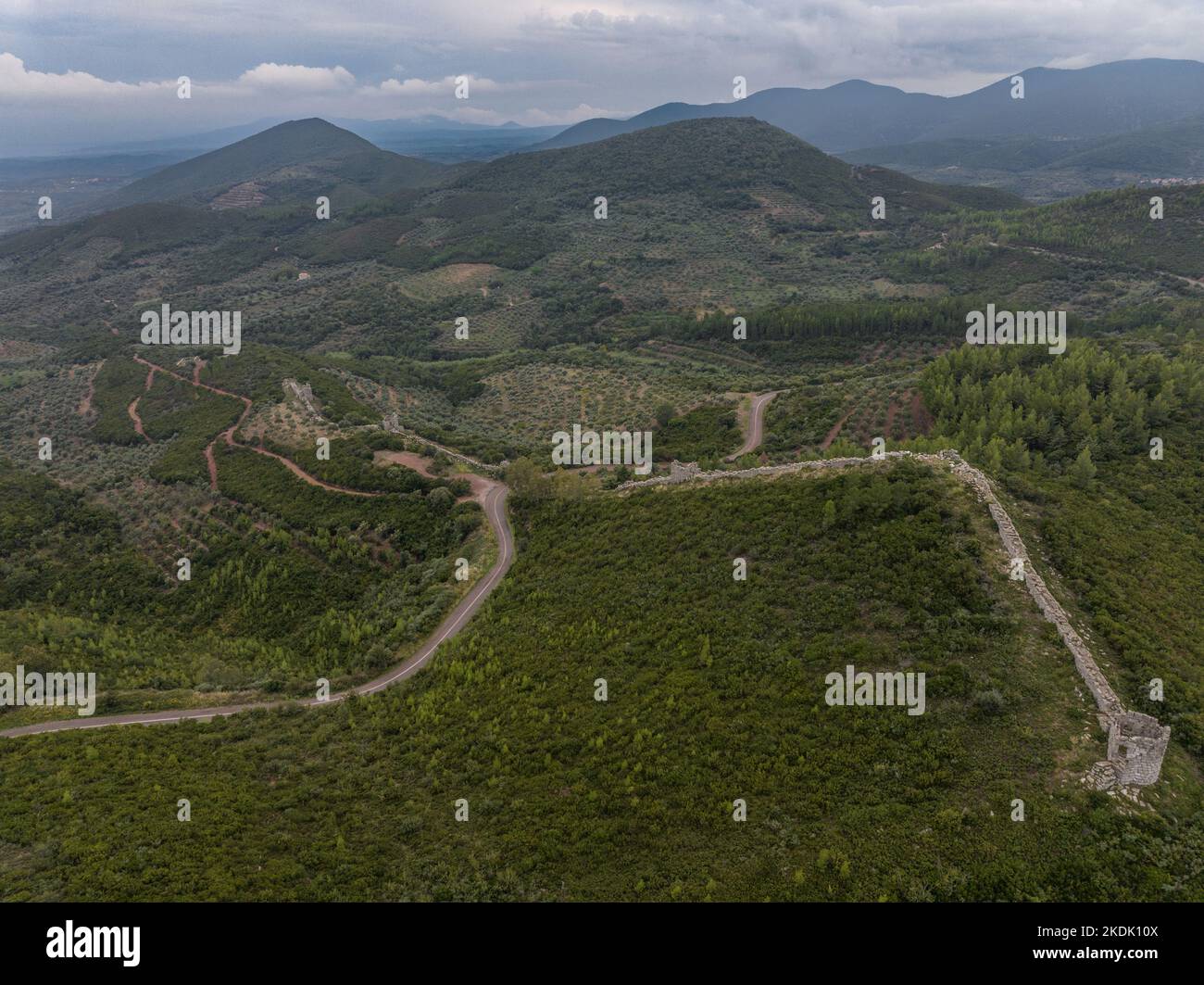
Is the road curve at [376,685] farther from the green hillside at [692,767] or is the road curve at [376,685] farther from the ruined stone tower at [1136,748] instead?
the ruined stone tower at [1136,748]

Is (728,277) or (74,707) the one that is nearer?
(74,707)

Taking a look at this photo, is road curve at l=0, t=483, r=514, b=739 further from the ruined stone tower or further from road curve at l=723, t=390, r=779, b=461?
the ruined stone tower

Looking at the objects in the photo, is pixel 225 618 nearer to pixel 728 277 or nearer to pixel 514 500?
pixel 514 500

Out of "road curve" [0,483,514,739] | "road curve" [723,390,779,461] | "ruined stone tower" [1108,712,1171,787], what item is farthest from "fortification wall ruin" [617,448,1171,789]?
"road curve" [723,390,779,461]

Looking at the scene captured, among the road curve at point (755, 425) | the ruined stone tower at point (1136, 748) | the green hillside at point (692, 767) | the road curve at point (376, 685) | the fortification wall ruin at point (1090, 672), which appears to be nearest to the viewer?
the green hillside at point (692, 767)

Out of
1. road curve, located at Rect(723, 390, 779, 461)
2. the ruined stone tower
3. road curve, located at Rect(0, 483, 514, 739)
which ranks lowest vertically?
road curve, located at Rect(0, 483, 514, 739)

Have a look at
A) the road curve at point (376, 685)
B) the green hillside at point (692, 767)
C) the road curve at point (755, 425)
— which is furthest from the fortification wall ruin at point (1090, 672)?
the road curve at point (755, 425)
